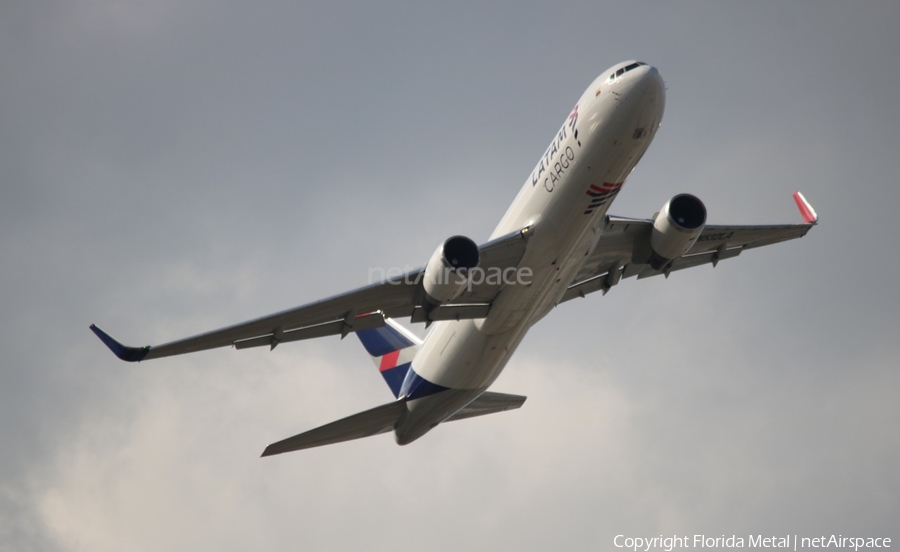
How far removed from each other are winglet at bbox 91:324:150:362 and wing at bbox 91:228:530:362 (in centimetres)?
46

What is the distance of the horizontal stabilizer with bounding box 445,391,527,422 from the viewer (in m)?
33.2

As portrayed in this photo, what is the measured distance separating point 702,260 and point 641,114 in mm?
10373

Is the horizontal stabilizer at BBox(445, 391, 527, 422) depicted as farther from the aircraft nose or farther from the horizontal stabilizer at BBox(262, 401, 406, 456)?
the aircraft nose

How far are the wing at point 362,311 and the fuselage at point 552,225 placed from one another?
601 mm

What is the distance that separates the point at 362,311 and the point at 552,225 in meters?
6.22

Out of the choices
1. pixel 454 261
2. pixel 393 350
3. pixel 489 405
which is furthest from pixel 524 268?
pixel 393 350

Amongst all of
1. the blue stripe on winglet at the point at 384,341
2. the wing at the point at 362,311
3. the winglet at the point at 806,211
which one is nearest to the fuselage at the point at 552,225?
the wing at the point at 362,311

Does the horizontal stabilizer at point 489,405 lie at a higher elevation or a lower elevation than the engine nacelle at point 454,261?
lower

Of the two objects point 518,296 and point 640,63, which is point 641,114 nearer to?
point 640,63

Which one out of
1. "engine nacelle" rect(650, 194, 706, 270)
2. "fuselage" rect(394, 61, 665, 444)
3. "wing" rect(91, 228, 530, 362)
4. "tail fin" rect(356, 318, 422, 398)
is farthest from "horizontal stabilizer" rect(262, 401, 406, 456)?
"engine nacelle" rect(650, 194, 706, 270)

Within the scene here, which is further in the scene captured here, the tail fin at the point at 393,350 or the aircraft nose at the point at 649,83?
the tail fin at the point at 393,350

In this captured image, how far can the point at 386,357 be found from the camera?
3647cm

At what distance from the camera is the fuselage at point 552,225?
2408 cm

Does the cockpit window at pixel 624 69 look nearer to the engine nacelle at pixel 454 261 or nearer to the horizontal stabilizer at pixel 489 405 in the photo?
the engine nacelle at pixel 454 261
